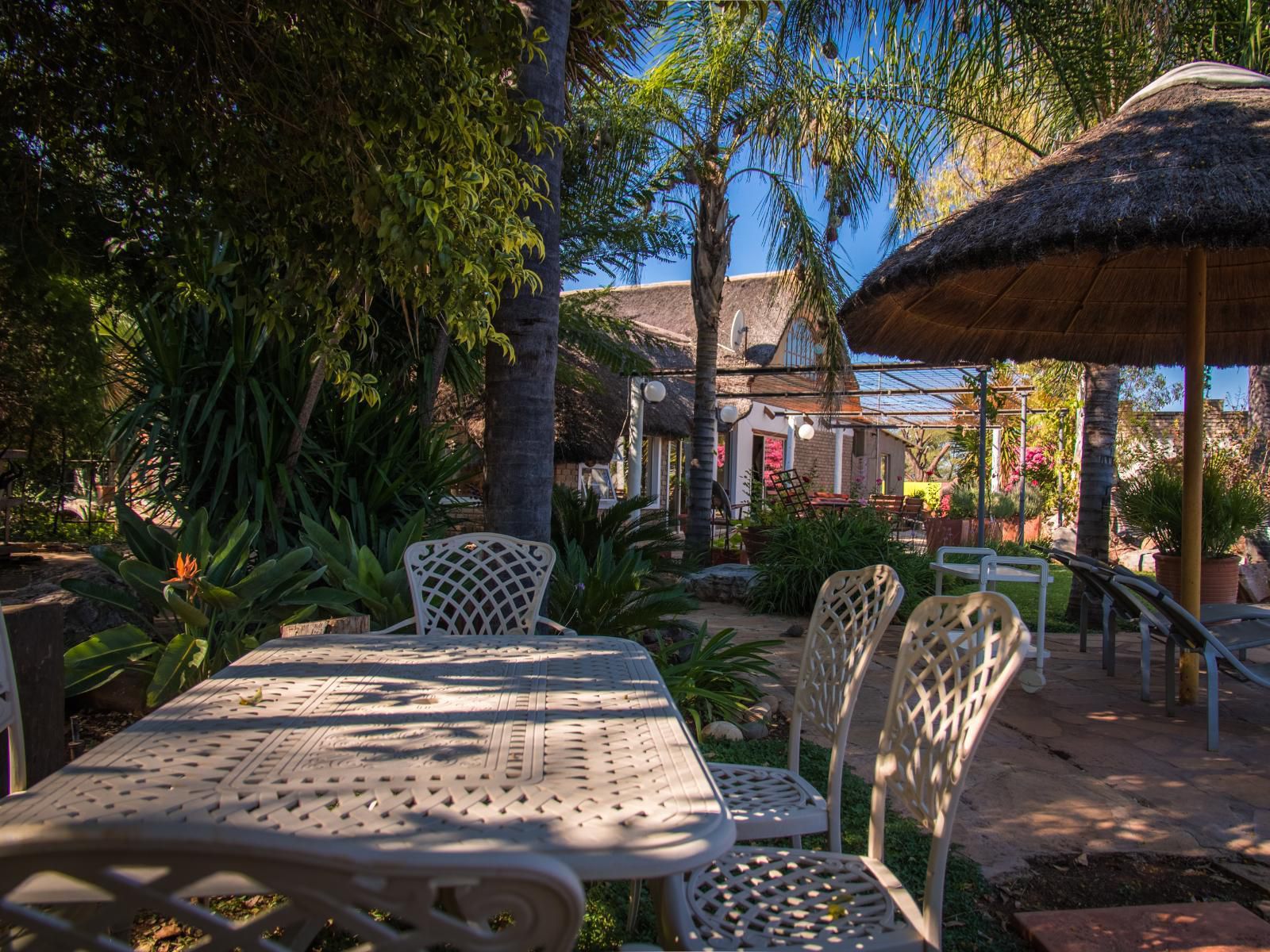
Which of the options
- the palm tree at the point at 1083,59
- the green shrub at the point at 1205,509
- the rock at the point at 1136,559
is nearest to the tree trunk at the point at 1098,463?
the palm tree at the point at 1083,59

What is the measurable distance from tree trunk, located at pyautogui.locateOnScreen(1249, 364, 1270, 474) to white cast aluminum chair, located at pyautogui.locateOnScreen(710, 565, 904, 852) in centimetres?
996

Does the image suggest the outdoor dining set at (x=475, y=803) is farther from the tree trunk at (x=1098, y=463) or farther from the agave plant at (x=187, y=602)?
the tree trunk at (x=1098, y=463)

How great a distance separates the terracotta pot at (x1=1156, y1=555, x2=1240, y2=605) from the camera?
6422 mm

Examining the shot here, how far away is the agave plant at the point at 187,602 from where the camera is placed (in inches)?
117

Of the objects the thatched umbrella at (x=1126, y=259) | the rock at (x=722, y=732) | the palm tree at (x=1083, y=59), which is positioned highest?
the palm tree at (x=1083, y=59)

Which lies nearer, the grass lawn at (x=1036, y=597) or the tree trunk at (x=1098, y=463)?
the tree trunk at (x=1098, y=463)

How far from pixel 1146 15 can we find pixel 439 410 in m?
7.34

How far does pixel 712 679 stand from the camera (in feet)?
13.8

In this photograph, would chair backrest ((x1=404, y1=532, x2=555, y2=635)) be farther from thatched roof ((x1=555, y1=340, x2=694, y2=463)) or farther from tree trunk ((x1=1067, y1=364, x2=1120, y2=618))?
thatched roof ((x1=555, y1=340, x2=694, y2=463))

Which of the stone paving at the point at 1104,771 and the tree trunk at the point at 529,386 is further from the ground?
the tree trunk at the point at 529,386

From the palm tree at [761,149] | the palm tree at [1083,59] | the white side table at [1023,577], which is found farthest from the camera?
the palm tree at [761,149]

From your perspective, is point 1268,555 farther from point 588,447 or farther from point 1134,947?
point 1134,947

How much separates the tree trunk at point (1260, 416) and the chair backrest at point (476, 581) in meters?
9.95

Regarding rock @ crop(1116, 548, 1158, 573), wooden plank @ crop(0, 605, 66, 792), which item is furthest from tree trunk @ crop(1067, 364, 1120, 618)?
wooden plank @ crop(0, 605, 66, 792)
